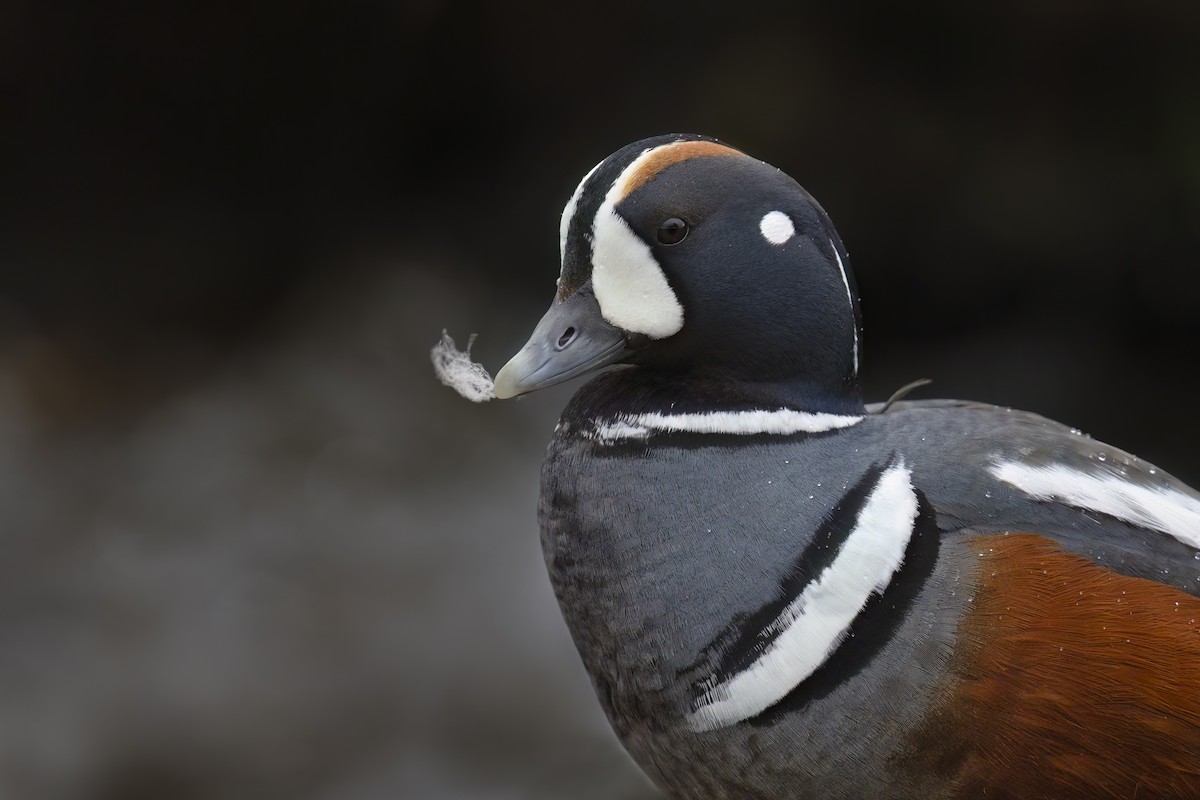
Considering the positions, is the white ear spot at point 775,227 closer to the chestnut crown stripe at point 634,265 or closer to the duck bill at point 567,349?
the chestnut crown stripe at point 634,265

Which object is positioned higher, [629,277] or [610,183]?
[610,183]

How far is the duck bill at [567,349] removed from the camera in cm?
157

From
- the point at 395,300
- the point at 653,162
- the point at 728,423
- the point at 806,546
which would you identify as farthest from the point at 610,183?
the point at 395,300

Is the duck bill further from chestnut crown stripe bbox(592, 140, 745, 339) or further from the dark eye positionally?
the dark eye

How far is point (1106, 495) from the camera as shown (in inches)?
61.1

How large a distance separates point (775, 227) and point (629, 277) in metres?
0.21

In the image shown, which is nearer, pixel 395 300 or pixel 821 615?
pixel 821 615

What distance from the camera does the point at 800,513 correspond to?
1494 mm

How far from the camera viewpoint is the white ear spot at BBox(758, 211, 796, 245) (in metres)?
1.55

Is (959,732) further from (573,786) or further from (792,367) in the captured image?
(573,786)

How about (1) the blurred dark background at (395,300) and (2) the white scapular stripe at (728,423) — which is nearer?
(2) the white scapular stripe at (728,423)

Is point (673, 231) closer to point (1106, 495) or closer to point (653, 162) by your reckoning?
point (653, 162)

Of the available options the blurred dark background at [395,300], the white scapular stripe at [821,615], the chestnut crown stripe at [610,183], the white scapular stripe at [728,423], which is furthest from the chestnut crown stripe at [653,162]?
the blurred dark background at [395,300]

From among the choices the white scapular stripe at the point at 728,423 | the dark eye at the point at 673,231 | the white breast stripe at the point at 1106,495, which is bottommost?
the white breast stripe at the point at 1106,495
